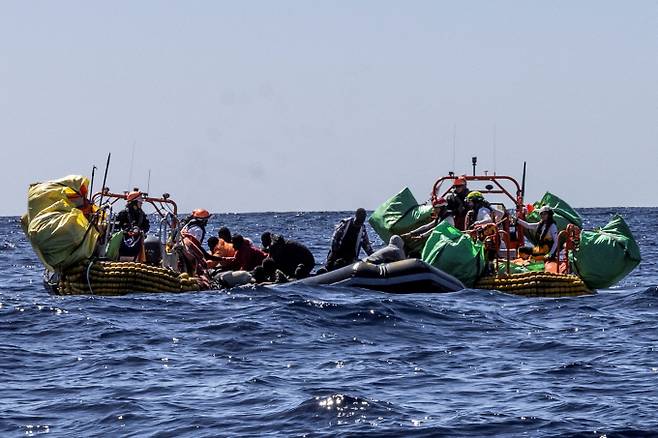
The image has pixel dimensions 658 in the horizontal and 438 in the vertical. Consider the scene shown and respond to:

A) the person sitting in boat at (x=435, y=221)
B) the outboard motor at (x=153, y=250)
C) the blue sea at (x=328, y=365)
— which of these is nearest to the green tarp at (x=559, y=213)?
the person sitting in boat at (x=435, y=221)

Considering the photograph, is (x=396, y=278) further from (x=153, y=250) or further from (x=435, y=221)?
(x=153, y=250)

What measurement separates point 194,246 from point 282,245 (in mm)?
1476

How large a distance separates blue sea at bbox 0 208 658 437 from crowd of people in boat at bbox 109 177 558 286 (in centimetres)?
115

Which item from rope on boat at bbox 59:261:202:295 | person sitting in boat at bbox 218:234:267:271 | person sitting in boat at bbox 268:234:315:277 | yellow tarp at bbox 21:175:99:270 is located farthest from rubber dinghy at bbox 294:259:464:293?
yellow tarp at bbox 21:175:99:270

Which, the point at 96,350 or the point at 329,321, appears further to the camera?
the point at 329,321

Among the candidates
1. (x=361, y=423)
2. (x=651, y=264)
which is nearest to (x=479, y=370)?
(x=361, y=423)

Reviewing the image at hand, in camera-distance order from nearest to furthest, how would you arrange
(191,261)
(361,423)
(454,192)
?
(361,423)
(191,261)
(454,192)

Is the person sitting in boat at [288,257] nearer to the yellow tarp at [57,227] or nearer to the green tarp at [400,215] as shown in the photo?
the yellow tarp at [57,227]

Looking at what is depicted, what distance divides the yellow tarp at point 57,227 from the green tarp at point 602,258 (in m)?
7.72

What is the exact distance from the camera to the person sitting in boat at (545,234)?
2083cm

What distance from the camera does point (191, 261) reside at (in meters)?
20.8

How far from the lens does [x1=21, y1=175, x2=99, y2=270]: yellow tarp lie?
63.2 feet

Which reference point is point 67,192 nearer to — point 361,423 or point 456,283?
point 456,283

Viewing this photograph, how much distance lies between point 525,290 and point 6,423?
1104 centimetres
